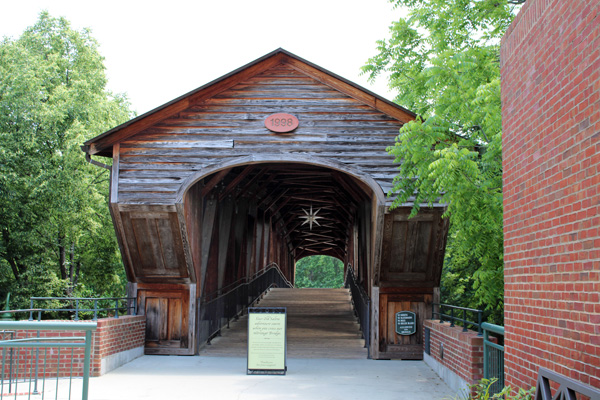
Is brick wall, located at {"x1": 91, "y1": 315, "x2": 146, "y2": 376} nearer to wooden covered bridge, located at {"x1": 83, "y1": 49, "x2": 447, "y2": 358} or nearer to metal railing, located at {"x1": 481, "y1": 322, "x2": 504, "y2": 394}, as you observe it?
wooden covered bridge, located at {"x1": 83, "y1": 49, "x2": 447, "y2": 358}

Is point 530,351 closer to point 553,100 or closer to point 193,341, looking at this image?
point 553,100

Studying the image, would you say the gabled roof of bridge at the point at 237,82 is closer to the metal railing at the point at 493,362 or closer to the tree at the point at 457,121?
the tree at the point at 457,121

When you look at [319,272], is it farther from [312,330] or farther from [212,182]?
[212,182]

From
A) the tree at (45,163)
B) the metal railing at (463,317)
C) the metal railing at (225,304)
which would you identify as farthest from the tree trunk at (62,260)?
the metal railing at (463,317)

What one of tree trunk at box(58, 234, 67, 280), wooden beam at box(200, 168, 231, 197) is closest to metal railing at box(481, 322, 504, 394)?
wooden beam at box(200, 168, 231, 197)

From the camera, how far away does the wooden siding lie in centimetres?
1201

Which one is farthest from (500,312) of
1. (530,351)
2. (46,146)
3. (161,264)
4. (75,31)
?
(75,31)

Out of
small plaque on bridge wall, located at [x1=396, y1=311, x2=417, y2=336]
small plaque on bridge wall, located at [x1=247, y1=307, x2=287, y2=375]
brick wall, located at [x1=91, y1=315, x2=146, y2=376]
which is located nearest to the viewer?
brick wall, located at [x1=91, y1=315, x2=146, y2=376]

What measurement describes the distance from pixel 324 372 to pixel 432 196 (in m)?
3.66

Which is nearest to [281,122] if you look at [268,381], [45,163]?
[268,381]

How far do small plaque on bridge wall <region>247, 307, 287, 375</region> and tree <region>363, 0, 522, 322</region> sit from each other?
9.78 ft

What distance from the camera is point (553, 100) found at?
4.85 metres

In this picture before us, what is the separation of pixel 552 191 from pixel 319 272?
218 feet

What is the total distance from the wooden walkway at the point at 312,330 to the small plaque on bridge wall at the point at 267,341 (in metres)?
2.58
